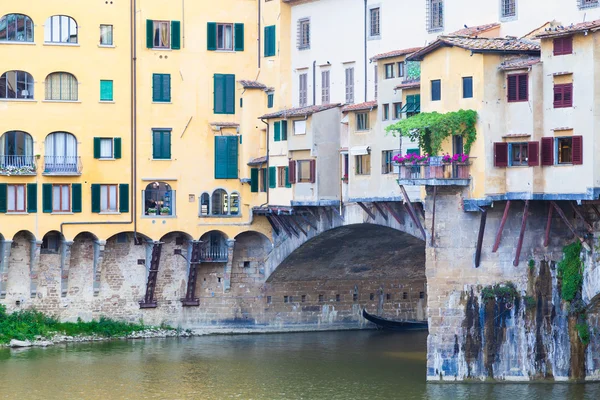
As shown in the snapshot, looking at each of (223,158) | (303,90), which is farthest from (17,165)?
(303,90)

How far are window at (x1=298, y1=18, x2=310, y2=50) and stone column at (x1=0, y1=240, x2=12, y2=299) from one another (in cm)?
1531

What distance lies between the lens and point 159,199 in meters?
75.8

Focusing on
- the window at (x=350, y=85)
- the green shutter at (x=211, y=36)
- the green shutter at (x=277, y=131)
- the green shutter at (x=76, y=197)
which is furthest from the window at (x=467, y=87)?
the green shutter at (x=76, y=197)

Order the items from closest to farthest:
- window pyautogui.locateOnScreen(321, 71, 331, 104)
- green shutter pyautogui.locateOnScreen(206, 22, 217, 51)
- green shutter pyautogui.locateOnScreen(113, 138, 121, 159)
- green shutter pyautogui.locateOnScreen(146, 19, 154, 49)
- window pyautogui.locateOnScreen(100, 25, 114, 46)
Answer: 1. window pyautogui.locateOnScreen(321, 71, 331, 104)
2. green shutter pyautogui.locateOnScreen(113, 138, 121, 159)
3. window pyautogui.locateOnScreen(100, 25, 114, 46)
4. green shutter pyautogui.locateOnScreen(146, 19, 154, 49)
5. green shutter pyautogui.locateOnScreen(206, 22, 217, 51)

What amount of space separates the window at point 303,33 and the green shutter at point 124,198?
32.5 ft

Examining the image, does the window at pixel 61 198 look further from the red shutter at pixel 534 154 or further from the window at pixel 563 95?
the window at pixel 563 95

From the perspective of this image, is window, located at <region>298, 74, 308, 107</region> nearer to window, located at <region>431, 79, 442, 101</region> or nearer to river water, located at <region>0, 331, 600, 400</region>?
river water, located at <region>0, 331, 600, 400</region>

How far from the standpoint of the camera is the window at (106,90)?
7488 centimetres

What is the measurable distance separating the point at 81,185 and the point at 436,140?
2090 cm

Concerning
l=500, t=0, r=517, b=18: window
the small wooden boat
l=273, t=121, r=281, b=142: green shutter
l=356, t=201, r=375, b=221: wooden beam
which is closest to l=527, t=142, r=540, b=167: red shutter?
l=500, t=0, r=517, b=18: window

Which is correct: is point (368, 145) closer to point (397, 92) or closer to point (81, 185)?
point (397, 92)

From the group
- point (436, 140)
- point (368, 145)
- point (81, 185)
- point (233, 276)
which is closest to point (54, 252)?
point (81, 185)

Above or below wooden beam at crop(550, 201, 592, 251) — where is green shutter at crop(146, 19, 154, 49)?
above

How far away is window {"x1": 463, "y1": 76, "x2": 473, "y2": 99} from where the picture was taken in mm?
58531
